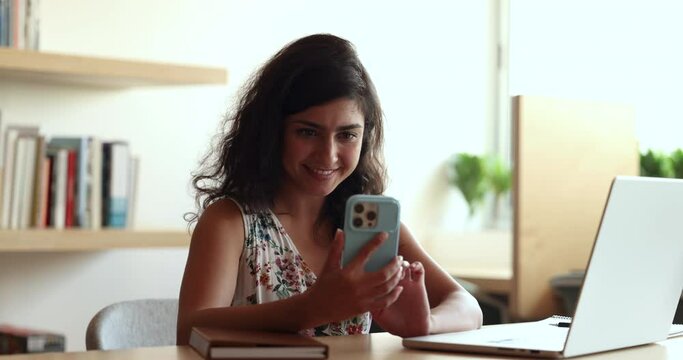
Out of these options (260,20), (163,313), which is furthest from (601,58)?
(163,313)

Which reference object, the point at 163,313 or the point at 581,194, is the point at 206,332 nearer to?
the point at 163,313

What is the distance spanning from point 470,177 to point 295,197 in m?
2.31

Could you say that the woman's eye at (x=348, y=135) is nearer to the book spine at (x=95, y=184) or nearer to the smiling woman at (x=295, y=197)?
the smiling woman at (x=295, y=197)

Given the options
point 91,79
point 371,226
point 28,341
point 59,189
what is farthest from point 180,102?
point 371,226

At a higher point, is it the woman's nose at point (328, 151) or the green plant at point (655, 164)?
the green plant at point (655, 164)

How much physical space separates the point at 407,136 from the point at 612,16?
0.87 meters

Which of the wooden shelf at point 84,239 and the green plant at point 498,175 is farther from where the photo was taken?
the green plant at point 498,175

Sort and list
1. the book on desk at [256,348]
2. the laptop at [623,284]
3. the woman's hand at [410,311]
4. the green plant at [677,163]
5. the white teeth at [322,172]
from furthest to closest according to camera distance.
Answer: the green plant at [677,163]
the white teeth at [322,172]
the woman's hand at [410,311]
the laptop at [623,284]
the book on desk at [256,348]

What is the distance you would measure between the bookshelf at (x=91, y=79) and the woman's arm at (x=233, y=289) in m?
1.14

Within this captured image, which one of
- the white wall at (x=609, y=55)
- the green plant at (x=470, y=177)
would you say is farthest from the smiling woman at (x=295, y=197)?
the green plant at (x=470, y=177)

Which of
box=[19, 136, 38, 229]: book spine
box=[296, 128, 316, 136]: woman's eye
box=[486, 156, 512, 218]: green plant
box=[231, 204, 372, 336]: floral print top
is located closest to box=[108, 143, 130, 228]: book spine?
box=[19, 136, 38, 229]: book spine

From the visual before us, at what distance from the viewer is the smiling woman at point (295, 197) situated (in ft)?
5.21

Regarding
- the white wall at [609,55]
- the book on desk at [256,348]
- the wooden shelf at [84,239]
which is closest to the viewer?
the book on desk at [256,348]

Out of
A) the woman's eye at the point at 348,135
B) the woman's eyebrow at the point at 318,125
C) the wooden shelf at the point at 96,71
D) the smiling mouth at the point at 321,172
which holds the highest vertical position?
the wooden shelf at the point at 96,71
